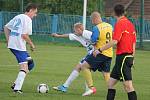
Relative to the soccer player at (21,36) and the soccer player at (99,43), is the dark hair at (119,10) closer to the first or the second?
the soccer player at (99,43)

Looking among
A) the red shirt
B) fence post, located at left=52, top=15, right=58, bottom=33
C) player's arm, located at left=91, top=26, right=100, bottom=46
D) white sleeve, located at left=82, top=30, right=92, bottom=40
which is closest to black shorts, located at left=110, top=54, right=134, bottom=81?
the red shirt

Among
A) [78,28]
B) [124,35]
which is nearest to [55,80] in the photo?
[78,28]

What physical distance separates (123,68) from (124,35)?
648 mm

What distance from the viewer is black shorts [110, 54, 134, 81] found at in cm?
1141

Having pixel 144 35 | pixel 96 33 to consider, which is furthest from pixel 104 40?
pixel 144 35

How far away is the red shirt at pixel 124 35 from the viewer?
1127 centimetres

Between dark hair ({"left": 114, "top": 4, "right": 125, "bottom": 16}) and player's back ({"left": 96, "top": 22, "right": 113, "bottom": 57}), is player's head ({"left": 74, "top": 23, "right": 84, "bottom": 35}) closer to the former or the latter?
player's back ({"left": 96, "top": 22, "right": 113, "bottom": 57})

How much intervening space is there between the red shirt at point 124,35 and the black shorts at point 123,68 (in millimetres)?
119

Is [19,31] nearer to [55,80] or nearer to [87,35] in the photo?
[87,35]

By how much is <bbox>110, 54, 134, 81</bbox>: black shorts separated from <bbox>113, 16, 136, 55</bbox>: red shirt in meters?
0.12

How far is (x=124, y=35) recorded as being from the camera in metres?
11.4

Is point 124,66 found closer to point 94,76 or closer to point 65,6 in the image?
point 94,76

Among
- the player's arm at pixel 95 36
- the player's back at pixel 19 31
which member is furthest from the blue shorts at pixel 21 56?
the player's arm at pixel 95 36

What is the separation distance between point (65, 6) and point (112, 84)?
36.1 metres
